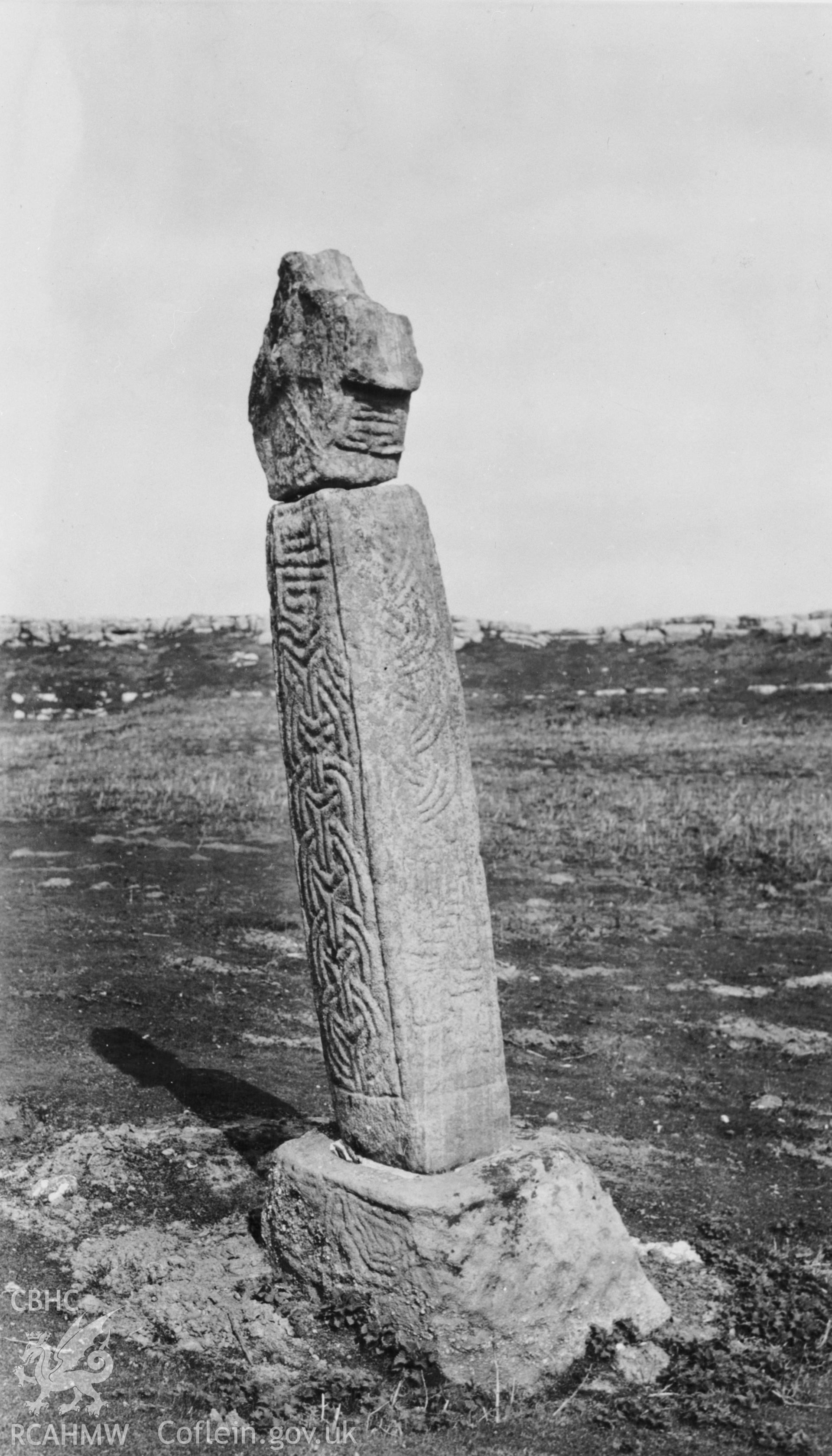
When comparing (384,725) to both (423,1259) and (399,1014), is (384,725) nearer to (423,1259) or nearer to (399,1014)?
(399,1014)

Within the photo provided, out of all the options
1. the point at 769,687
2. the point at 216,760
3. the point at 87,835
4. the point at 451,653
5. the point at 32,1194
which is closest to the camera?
the point at 451,653

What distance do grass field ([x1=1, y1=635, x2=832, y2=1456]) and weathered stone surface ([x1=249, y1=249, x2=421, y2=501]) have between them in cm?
295

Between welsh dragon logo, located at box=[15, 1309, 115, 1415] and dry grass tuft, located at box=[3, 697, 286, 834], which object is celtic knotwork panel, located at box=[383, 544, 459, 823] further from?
dry grass tuft, located at box=[3, 697, 286, 834]

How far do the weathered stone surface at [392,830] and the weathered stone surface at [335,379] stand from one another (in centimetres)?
12

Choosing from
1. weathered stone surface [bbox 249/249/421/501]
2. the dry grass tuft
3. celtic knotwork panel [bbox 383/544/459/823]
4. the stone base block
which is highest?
weathered stone surface [bbox 249/249/421/501]

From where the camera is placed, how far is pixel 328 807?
450 centimetres

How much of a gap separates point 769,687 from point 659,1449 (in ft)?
70.3

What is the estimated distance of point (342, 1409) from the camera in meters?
3.90

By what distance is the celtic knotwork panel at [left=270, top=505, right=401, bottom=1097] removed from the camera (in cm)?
439

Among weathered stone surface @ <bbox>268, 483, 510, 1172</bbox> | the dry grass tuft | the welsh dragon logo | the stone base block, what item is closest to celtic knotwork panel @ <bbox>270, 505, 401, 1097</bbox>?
weathered stone surface @ <bbox>268, 483, 510, 1172</bbox>

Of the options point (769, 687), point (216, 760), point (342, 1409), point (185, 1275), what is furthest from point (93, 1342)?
point (769, 687)

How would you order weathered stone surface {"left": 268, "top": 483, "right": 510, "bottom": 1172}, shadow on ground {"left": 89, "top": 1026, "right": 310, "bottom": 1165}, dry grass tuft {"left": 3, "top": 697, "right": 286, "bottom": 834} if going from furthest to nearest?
dry grass tuft {"left": 3, "top": 697, "right": 286, "bottom": 834} → shadow on ground {"left": 89, "top": 1026, "right": 310, "bottom": 1165} → weathered stone surface {"left": 268, "top": 483, "right": 510, "bottom": 1172}

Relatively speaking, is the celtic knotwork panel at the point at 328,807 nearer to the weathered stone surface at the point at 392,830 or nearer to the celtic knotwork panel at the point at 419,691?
the weathered stone surface at the point at 392,830

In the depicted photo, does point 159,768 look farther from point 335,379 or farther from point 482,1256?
point 482,1256
